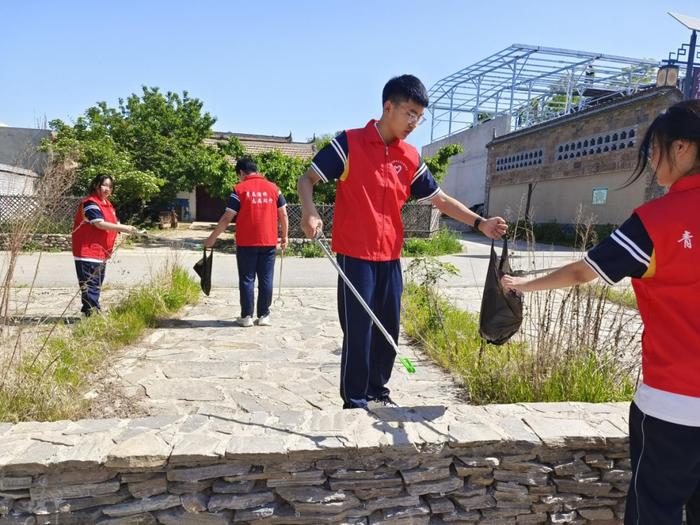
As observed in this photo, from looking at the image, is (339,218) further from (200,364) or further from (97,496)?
(200,364)

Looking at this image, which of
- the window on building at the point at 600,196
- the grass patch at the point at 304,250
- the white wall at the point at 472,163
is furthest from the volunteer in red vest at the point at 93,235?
the white wall at the point at 472,163

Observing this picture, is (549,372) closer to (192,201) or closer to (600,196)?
(600,196)

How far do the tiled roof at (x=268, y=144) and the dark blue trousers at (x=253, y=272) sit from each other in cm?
1992

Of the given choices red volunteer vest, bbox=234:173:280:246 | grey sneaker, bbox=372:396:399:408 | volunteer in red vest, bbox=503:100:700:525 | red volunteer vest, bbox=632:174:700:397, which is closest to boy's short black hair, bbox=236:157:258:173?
red volunteer vest, bbox=234:173:280:246

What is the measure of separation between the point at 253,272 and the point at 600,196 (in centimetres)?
1519

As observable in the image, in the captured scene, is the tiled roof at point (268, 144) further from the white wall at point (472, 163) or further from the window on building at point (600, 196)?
the window on building at point (600, 196)

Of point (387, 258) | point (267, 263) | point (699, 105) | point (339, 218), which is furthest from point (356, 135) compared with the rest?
point (267, 263)

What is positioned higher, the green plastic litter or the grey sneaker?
Result: the green plastic litter

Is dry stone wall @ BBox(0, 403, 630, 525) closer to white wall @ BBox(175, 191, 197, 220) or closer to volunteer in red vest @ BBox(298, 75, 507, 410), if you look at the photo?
volunteer in red vest @ BBox(298, 75, 507, 410)

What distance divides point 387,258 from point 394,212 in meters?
0.26

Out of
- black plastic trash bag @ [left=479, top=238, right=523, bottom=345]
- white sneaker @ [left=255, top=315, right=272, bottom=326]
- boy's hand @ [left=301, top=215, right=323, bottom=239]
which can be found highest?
boy's hand @ [left=301, top=215, right=323, bottom=239]

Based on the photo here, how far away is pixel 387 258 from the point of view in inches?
106

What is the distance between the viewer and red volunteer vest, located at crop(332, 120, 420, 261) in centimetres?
260

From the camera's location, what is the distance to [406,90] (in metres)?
2.52
